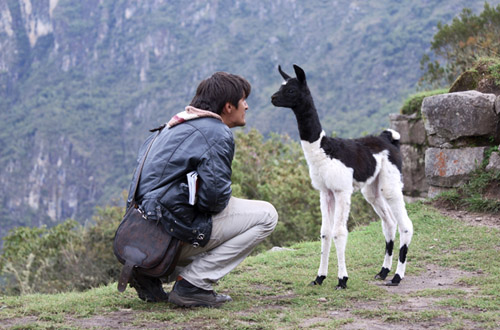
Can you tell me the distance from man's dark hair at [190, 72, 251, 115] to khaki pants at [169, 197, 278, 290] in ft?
2.54

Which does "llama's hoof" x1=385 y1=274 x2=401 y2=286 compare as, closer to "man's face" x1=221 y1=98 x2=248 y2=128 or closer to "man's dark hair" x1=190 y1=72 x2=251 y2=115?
"man's face" x1=221 y1=98 x2=248 y2=128

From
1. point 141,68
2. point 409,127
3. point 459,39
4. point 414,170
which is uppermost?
point 141,68

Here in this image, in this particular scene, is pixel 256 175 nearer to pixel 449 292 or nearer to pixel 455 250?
pixel 455 250

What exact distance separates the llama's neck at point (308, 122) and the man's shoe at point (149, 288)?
1.95 metres

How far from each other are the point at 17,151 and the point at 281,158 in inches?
4630

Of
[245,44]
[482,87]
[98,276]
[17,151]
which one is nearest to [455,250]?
[482,87]

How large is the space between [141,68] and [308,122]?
142 m

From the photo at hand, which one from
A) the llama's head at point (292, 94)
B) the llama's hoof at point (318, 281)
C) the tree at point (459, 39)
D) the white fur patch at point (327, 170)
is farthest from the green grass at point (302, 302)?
the tree at point (459, 39)

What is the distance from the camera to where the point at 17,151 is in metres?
130

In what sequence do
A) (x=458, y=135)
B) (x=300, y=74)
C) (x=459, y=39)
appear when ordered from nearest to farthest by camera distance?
A: (x=300, y=74) → (x=458, y=135) → (x=459, y=39)

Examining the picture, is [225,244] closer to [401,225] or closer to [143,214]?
[143,214]

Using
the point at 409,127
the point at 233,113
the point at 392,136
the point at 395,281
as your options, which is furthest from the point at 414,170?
the point at 233,113

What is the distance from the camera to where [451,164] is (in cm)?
954

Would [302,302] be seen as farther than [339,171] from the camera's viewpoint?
No
